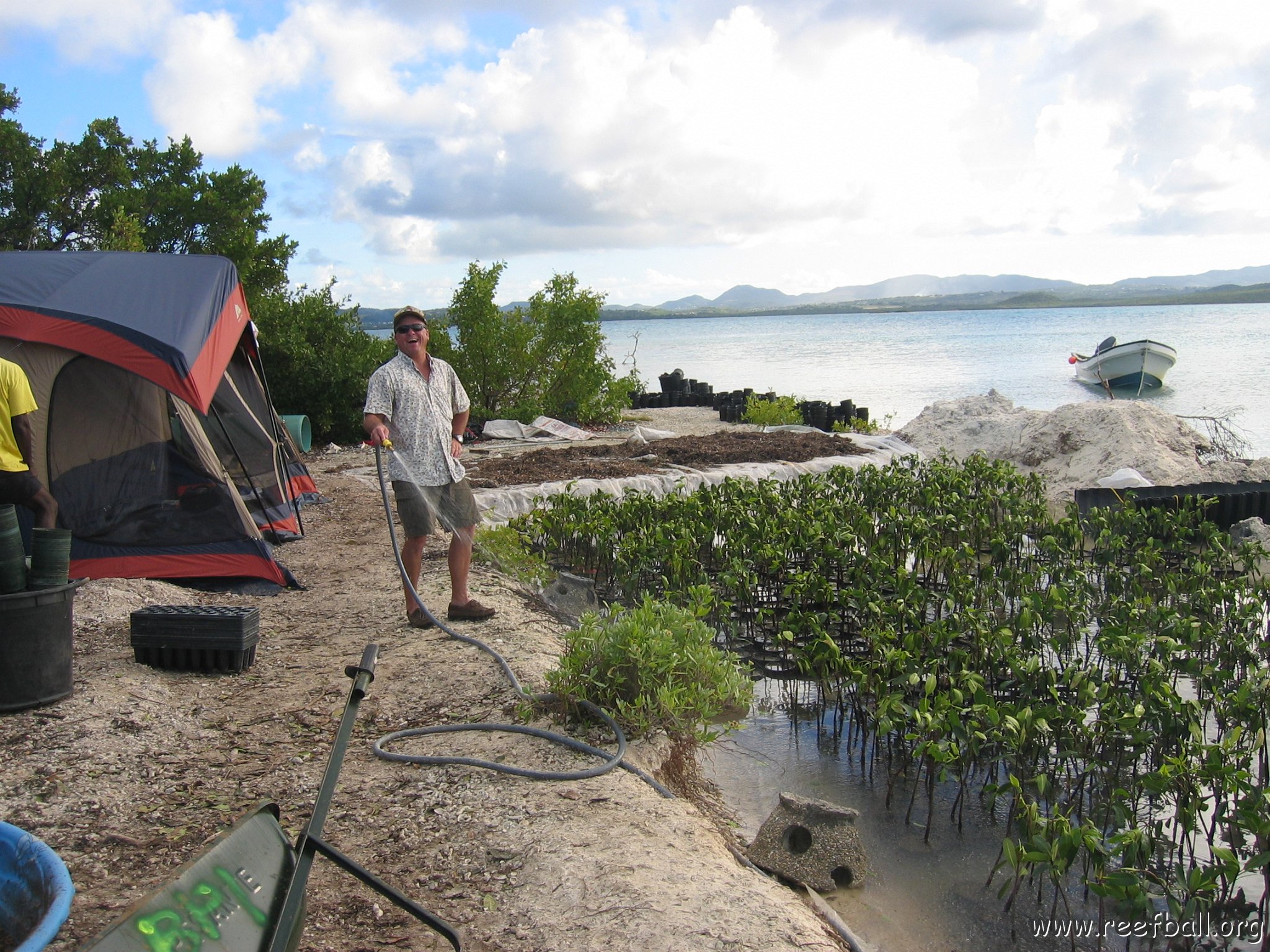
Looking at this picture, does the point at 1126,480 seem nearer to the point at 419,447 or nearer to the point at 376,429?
the point at 419,447

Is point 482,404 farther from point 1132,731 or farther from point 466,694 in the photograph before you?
point 1132,731

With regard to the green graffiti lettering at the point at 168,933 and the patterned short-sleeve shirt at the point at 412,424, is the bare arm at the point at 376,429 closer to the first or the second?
the patterned short-sleeve shirt at the point at 412,424

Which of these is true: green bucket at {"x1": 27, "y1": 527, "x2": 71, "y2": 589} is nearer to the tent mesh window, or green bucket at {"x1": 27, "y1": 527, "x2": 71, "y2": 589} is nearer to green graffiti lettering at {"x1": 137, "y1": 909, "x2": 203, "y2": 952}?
the tent mesh window

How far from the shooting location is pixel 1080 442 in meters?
13.2

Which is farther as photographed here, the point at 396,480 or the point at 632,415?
the point at 632,415

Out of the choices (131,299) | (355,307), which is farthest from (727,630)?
(355,307)

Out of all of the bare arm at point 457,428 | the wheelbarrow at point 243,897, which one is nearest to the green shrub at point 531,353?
the bare arm at point 457,428

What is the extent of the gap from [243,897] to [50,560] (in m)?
2.73

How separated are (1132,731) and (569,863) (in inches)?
92.0

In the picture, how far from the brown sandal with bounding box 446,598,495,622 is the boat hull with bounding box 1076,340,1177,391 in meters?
25.2

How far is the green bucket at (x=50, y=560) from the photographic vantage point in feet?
13.5

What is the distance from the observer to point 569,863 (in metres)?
3.06

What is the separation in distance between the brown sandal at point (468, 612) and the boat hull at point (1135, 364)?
2520 cm

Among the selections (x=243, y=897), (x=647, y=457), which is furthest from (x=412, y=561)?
(x=647, y=457)
